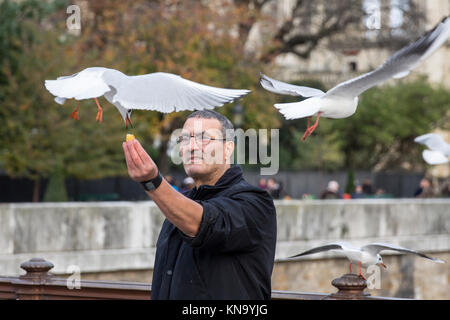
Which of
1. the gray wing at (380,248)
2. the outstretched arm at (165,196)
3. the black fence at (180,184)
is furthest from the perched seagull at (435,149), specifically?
the black fence at (180,184)

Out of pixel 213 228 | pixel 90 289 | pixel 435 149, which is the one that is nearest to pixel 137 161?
pixel 213 228

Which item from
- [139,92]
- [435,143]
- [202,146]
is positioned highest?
[435,143]

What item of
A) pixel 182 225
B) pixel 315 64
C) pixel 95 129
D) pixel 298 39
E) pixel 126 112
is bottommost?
pixel 182 225

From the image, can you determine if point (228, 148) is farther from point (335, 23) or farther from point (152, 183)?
point (335, 23)

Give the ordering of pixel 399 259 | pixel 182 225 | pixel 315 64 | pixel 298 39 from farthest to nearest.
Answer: pixel 315 64, pixel 298 39, pixel 399 259, pixel 182 225

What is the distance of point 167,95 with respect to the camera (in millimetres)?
4133

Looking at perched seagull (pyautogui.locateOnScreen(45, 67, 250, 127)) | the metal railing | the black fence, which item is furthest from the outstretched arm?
the black fence

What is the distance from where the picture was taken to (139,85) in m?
4.11

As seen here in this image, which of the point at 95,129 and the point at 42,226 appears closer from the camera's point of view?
the point at 42,226

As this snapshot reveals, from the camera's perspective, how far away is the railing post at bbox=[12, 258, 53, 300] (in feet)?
19.6

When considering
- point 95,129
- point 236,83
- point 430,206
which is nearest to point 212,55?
point 236,83

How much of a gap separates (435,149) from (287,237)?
11276 millimetres

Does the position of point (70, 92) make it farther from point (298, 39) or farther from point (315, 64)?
point (315, 64)
